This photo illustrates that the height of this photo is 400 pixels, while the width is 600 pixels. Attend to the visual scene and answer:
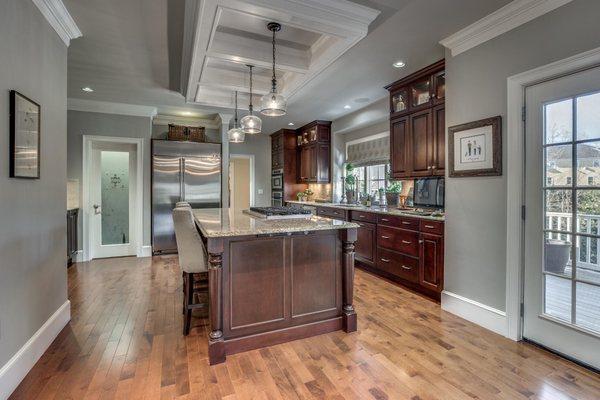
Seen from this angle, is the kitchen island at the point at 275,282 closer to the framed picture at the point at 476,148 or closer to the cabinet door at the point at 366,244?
the framed picture at the point at 476,148

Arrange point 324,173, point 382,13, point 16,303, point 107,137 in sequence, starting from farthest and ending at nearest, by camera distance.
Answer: point 324,173
point 107,137
point 382,13
point 16,303

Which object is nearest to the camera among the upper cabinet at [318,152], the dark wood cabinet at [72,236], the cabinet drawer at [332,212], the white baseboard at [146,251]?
the dark wood cabinet at [72,236]

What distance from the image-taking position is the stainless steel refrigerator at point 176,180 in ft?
17.5

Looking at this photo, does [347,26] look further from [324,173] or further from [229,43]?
[324,173]

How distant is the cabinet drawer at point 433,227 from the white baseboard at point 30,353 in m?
3.46

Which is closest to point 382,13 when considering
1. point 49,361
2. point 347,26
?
point 347,26

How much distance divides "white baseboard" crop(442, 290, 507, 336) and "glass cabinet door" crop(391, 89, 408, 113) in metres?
2.27

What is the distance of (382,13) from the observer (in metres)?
2.38

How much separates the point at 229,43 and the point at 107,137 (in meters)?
3.28


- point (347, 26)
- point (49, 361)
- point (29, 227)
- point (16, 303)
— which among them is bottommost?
point (49, 361)

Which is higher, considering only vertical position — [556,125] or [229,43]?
[229,43]

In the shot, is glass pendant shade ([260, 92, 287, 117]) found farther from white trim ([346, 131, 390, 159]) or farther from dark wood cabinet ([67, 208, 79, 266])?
dark wood cabinet ([67, 208, 79, 266])

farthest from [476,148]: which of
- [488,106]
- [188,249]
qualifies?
[188,249]

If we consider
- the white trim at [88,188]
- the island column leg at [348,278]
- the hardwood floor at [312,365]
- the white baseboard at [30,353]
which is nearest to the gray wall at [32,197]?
the white baseboard at [30,353]
